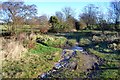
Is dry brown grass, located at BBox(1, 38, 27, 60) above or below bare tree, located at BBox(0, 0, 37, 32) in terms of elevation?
below

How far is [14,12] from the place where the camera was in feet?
83.1

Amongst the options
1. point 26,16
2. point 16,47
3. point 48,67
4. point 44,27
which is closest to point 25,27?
point 26,16

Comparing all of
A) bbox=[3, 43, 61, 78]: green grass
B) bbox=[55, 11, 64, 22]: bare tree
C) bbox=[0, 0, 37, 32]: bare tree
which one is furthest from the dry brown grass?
bbox=[55, 11, 64, 22]: bare tree

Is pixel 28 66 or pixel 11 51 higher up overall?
pixel 11 51

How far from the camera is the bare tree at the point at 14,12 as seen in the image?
25.0 meters

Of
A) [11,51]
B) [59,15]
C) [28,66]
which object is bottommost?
[28,66]

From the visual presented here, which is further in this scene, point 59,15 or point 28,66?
point 59,15

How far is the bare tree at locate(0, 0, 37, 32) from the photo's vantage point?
25.0 m

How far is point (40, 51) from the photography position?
1880 cm

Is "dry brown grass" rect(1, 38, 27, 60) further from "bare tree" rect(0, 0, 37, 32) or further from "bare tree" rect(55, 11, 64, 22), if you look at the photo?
"bare tree" rect(55, 11, 64, 22)

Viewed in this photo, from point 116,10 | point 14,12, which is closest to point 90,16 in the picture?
point 116,10

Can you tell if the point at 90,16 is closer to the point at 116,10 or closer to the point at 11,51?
the point at 116,10

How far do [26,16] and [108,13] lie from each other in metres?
21.5

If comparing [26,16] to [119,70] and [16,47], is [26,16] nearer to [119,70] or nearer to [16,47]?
[16,47]
